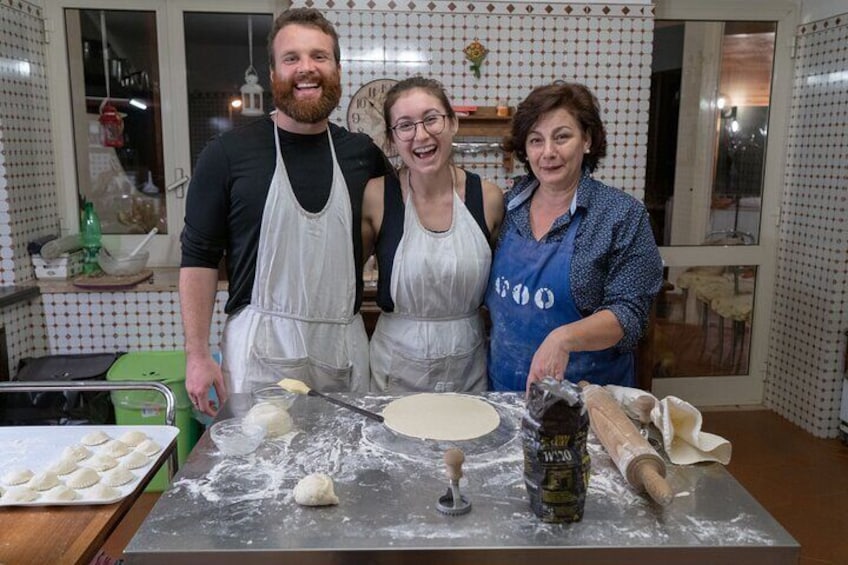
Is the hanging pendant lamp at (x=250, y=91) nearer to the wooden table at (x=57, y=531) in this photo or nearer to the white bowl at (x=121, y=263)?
the white bowl at (x=121, y=263)

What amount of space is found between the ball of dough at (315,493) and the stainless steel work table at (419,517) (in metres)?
0.01

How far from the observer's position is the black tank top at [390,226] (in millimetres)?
1914

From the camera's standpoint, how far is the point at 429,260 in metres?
1.87

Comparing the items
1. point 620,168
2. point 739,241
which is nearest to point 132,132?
point 620,168

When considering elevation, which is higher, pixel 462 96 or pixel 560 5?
pixel 560 5

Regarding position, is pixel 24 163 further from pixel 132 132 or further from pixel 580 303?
pixel 580 303

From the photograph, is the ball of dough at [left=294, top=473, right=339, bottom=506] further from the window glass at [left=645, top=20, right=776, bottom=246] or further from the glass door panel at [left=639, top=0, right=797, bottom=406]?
the window glass at [left=645, top=20, right=776, bottom=246]

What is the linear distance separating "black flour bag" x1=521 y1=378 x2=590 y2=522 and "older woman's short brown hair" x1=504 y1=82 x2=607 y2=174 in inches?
35.0

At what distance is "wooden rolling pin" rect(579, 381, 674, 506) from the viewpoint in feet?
3.53

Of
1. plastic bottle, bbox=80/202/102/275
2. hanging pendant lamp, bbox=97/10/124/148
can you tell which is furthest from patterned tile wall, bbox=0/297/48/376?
hanging pendant lamp, bbox=97/10/124/148

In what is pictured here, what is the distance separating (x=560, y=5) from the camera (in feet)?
10.9

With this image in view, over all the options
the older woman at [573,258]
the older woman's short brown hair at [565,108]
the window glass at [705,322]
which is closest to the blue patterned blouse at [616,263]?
the older woman at [573,258]

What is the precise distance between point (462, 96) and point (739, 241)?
5.84ft

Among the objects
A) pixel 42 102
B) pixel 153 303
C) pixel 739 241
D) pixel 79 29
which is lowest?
pixel 153 303
